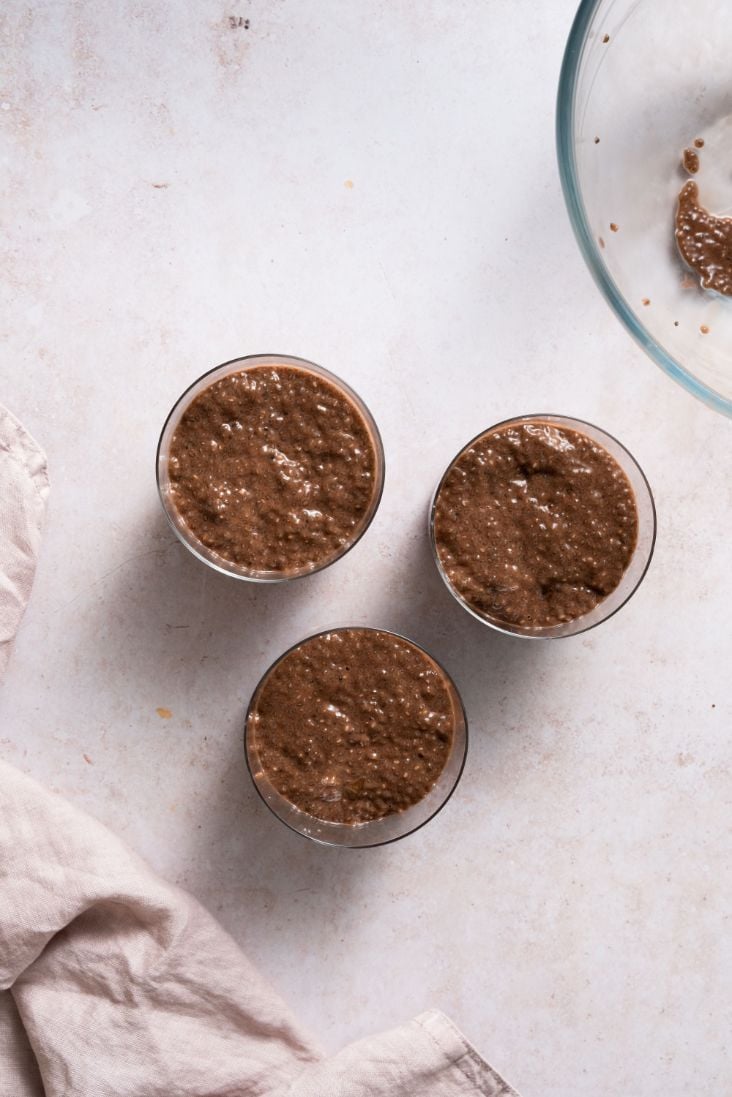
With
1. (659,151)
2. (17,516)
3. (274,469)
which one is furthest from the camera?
(17,516)

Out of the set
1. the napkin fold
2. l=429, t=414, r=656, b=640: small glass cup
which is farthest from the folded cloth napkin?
l=429, t=414, r=656, b=640: small glass cup

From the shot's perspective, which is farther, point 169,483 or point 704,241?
point 169,483

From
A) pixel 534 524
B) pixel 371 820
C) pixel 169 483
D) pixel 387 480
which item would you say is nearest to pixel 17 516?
pixel 169 483

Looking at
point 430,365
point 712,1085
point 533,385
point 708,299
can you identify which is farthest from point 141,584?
point 712,1085

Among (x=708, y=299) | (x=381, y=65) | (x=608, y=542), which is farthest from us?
(x=381, y=65)

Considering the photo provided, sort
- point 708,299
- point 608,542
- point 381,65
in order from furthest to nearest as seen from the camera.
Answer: point 381,65, point 608,542, point 708,299

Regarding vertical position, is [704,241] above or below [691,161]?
below

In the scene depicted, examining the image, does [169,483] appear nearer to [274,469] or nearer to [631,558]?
[274,469]

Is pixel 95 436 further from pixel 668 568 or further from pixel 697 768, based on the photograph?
pixel 697 768
